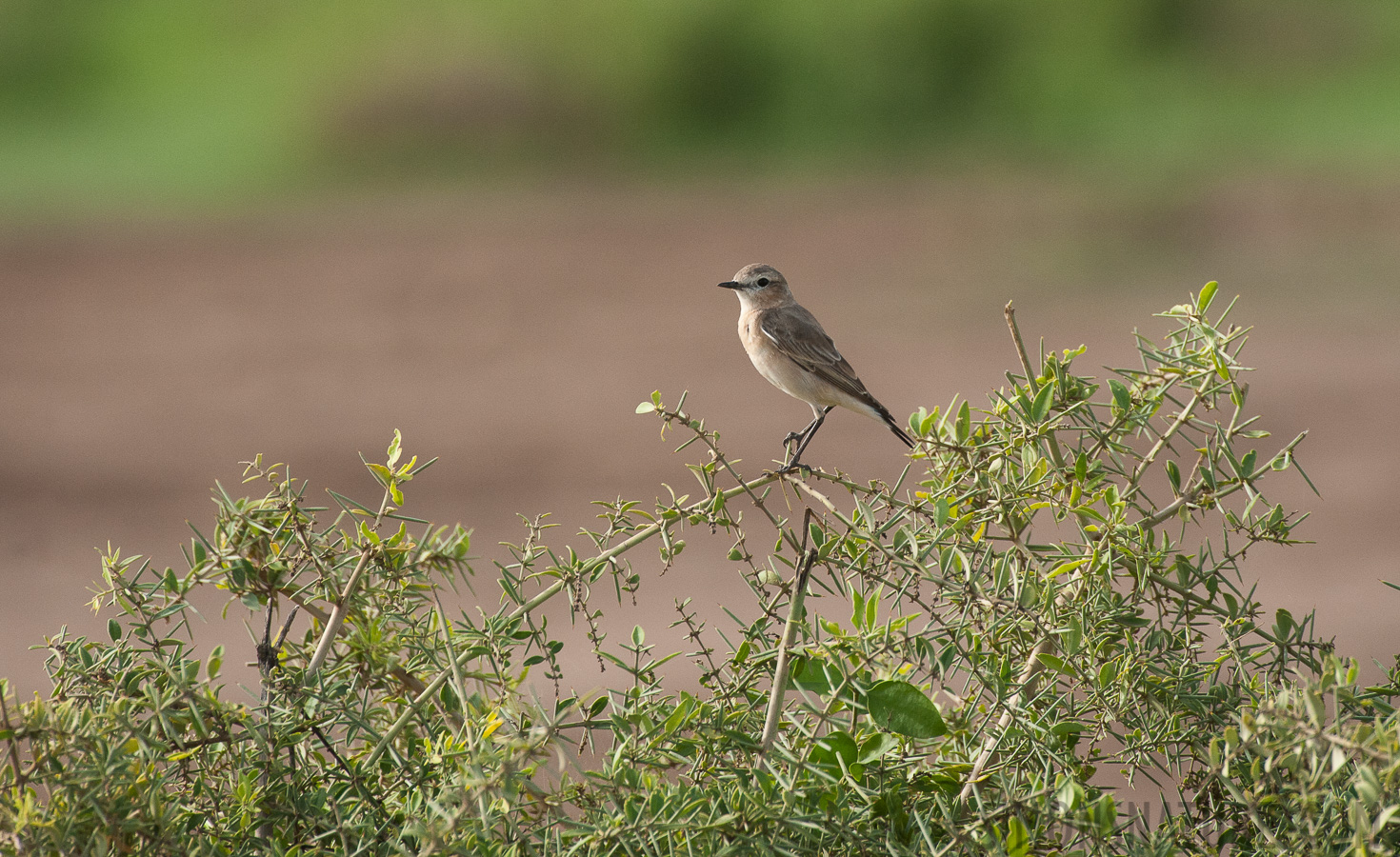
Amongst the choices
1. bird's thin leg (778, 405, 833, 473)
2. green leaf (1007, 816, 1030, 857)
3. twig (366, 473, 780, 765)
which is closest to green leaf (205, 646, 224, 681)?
twig (366, 473, 780, 765)

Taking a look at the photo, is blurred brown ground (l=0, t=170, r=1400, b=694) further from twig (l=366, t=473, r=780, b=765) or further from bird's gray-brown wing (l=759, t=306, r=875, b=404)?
twig (l=366, t=473, r=780, b=765)

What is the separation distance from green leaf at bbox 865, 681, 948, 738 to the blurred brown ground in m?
6.44

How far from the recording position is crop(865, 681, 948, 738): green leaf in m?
1.40

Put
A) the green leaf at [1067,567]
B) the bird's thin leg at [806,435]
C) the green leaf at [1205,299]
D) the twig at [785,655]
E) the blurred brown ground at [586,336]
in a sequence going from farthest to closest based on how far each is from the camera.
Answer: the blurred brown ground at [586,336] → the bird's thin leg at [806,435] → the green leaf at [1205,299] → the green leaf at [1067,567] → the twig at [785,655]

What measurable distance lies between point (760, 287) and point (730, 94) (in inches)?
502

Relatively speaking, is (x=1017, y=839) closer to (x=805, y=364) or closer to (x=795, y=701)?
(x=795, y=701)

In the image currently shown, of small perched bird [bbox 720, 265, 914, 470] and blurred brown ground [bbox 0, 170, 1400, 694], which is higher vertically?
blurred brown ground [bbox 0, 170, 1400, 694]

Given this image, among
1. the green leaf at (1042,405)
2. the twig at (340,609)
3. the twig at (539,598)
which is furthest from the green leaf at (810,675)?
the twig at (340,609)

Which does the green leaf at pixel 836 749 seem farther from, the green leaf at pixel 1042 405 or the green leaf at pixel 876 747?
the green leaf at pixel 1042 405

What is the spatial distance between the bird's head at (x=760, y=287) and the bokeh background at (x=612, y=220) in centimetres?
304

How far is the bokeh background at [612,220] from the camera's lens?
10359 mm

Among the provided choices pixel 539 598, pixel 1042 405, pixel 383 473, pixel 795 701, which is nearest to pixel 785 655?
pixel 795 701

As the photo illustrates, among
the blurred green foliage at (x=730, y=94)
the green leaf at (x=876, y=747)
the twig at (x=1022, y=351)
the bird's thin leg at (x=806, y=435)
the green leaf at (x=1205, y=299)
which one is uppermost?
the blurred green foliage at (x=730, y=94)

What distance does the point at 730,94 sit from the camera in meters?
17.5
